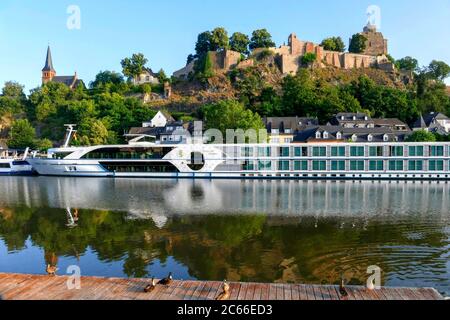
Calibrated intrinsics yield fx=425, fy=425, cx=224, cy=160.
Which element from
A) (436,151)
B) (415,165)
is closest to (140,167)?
(415,165)

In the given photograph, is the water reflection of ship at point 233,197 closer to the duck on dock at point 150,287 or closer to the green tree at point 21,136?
the duck on dock at point 150,287

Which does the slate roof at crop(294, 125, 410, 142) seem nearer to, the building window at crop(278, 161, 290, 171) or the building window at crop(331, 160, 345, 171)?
the building window at crop(331, 160, 345, 171)

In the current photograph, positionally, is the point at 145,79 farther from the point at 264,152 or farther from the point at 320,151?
the point at 320,151

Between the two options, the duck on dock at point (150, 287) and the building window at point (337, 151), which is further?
the building window at point (337, 151)

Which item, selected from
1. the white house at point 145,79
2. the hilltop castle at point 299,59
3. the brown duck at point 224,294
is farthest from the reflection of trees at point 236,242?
the white house at point 145,79

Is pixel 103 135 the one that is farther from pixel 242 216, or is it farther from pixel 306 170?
pixel 242 216

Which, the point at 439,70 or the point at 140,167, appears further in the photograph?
the point at 439,70

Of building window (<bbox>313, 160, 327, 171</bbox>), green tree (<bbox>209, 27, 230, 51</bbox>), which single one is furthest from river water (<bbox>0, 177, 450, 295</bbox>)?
green tree (<bbox>209, 27, 230, 51</bbox>)

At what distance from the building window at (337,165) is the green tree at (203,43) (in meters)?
71.7

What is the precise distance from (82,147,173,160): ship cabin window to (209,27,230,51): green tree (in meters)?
66.4

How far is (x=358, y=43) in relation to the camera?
12788 centimetres

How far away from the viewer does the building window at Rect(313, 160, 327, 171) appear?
56.8 meters

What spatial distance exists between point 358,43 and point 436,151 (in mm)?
82094

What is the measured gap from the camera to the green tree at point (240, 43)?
393ft
